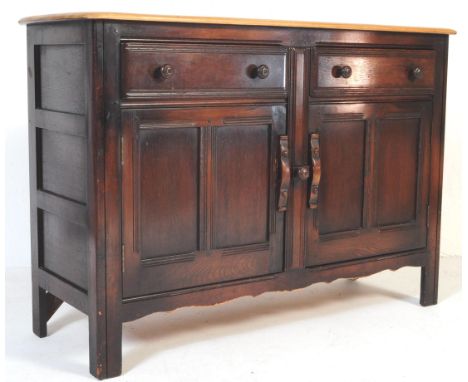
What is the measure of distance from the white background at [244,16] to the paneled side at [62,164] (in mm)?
830

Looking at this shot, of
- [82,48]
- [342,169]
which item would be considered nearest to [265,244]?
[342,169]

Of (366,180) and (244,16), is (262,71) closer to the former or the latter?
(366,180)

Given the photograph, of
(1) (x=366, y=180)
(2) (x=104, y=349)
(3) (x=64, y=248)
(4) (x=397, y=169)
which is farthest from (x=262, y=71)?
(2) (x=104, y=349)

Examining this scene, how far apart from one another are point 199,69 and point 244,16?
1221 mm

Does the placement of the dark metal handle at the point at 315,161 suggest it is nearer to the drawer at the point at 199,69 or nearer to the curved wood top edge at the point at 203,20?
the drawer at the point at 199,69

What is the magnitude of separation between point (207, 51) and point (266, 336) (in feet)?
3.21

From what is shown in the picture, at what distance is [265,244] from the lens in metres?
2.96

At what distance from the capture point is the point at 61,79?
2.76 m

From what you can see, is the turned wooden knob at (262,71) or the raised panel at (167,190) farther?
the turned wooden knob at (262,71)

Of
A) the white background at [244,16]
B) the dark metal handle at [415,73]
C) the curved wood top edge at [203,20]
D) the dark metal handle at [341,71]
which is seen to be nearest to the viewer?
the curved wood top edge at [203,20]

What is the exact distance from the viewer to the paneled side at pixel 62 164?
2.69 m

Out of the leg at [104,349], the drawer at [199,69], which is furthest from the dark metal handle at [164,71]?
the leg at [104,349]

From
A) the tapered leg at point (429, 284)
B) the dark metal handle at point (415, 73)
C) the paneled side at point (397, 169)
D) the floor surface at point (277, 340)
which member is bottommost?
the floor surface at point (277, 340)

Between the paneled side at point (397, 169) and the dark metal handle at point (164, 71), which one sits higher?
the dark metal handle at point (164, 71)
